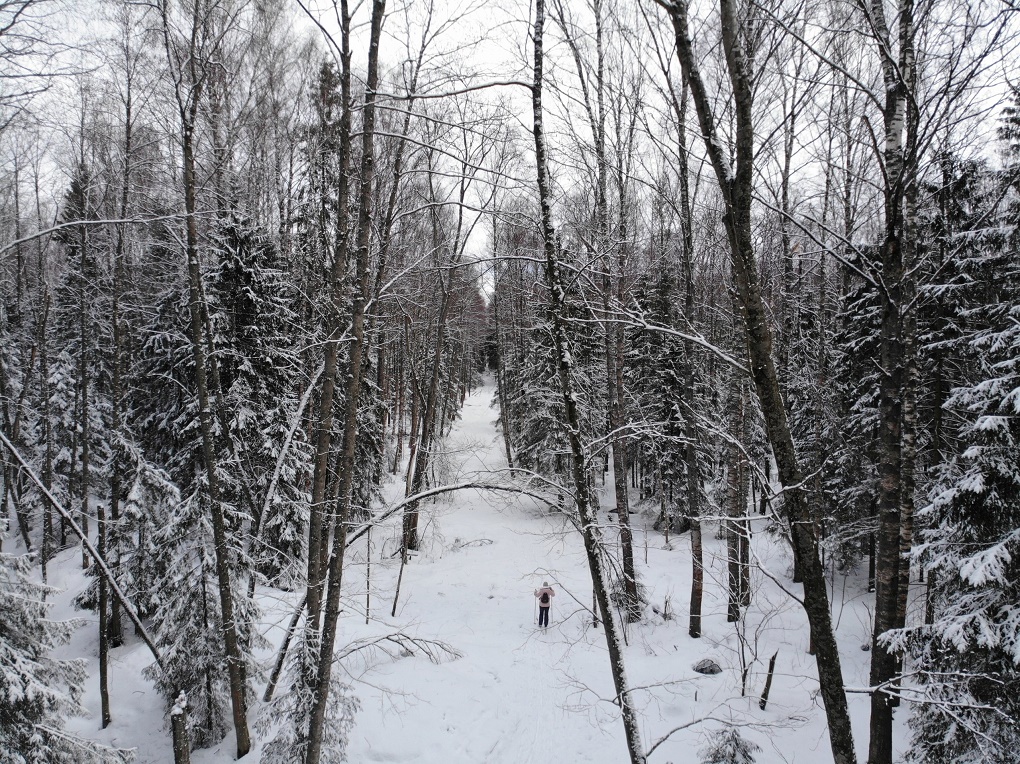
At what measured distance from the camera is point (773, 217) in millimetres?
7949

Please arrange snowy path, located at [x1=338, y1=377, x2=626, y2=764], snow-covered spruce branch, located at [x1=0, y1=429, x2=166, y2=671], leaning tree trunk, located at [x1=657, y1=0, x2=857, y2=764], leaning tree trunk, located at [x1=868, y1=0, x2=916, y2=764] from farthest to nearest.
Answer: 1. snowy path, located at [x1=338, y1=377, x2=626, y2=764]
2. snow-covered spruce branch, located at [x1=0, y1=429, x2=166, y2=671]
3. leaning tree trunk, located at [x1=868, y1=0, x2=916, y2=764]
4. leaning tree trunk, located at [x1=657, y1=0, x2=857, y2=764]

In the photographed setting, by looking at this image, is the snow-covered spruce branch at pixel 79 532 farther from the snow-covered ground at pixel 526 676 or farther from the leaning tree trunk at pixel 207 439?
the snow-covered ground at pixel 526 676

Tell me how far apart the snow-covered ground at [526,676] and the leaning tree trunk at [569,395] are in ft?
2.28

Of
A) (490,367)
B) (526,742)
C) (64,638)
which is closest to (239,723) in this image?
(64,638)

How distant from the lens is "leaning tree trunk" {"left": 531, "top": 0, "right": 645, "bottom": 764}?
4.73m

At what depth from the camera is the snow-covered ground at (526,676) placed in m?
8.41

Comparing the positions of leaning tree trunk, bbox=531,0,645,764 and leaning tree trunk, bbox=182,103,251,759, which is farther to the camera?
leaning tree trunk, bbox=182,103,251,759

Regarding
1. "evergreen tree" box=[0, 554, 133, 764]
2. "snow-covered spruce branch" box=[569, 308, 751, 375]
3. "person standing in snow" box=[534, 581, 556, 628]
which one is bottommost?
"person standing in snow" box=[534, 581, 556, 628]

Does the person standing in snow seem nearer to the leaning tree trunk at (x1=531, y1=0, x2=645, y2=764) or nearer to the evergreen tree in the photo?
the leaning tree trunk at (x1=531, y1=0, x2=645, y2=764)

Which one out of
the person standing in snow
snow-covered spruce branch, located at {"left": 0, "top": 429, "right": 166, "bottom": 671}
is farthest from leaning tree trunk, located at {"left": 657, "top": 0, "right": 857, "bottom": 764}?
the person standing in snow

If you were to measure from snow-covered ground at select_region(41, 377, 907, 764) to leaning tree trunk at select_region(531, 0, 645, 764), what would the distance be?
696 mm

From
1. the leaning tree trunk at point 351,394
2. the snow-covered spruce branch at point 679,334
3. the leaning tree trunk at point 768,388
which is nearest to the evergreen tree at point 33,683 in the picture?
the leaning tree trunk at point 351,394

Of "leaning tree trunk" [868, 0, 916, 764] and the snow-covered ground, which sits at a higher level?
"leaning tree trunk" [868, 0, 916, 764]

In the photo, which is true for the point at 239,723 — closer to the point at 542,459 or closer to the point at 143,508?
the point at 143,508
